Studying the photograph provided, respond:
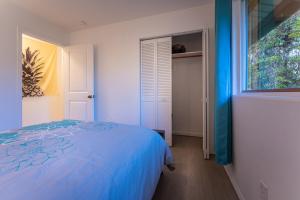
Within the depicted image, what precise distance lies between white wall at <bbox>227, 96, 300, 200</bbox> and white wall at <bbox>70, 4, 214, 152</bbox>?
193cm

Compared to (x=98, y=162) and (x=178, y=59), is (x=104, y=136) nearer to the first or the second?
(x=98, y=162)

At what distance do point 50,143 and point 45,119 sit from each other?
318 centimetres

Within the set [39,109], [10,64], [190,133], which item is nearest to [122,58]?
[10,64]

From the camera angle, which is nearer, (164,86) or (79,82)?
(164,86)

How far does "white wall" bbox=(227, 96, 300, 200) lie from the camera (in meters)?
0.74

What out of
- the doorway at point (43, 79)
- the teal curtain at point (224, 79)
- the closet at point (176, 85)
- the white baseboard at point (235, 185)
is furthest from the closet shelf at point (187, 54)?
the doorway at point (43, 79)

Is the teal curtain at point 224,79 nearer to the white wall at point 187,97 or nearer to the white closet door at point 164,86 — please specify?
the white closet door at point 164,86

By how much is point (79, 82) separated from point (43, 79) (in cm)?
105

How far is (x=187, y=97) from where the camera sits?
13.0ft

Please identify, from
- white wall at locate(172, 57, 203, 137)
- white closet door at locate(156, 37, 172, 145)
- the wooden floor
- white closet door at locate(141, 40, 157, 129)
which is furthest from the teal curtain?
white wall at locate(172, 57, 203, 137)

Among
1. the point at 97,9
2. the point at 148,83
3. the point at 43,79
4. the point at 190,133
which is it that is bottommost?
the point at 190,133

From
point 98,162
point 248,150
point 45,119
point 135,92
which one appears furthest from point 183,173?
point 45,119

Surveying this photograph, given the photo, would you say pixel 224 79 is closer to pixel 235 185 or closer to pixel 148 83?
pixel 235 185

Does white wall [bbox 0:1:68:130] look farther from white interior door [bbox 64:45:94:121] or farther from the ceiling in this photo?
white interior door [bbox 64:45:94:121]
